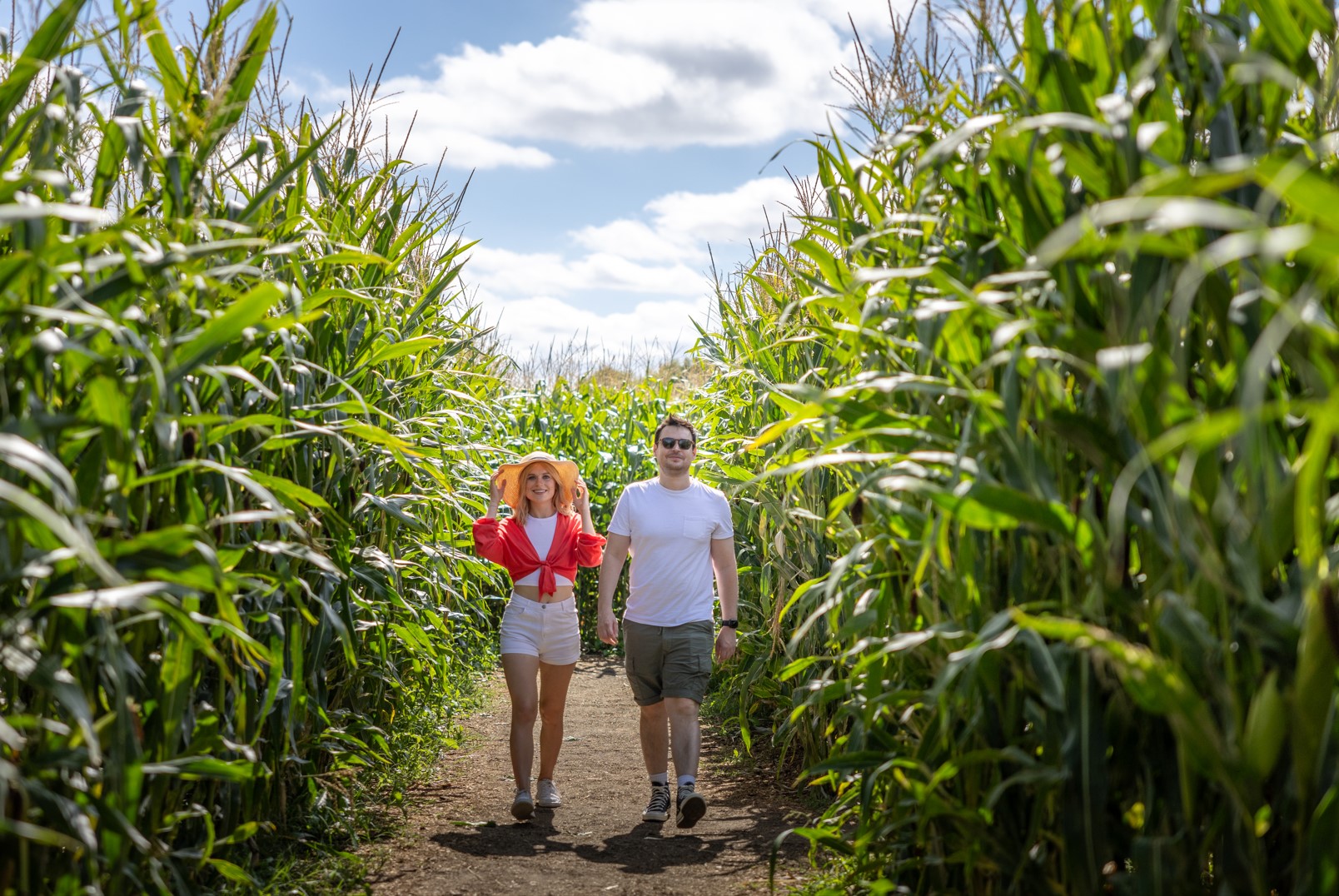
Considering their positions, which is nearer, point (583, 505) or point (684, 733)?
point (684, 733)

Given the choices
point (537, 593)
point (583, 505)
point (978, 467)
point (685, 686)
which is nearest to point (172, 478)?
point (978, 467)

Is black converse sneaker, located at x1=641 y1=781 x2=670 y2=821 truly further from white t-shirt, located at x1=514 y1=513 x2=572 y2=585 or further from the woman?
white t-shirt, located at x1=514 y1=513 x2=572 y2=585

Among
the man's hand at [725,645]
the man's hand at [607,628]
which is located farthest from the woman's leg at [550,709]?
the man's hand at [725,645]

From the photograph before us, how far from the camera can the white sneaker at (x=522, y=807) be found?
5008mm

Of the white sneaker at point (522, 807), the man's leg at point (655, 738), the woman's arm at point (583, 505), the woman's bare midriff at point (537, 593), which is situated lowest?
the white sneaker at point (522, 807)

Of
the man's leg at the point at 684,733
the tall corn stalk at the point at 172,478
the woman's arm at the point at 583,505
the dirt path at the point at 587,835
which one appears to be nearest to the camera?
the tall corn stalk at the point at 172,478

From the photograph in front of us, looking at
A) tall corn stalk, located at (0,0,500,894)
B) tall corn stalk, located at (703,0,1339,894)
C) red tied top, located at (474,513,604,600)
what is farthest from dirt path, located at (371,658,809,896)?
tall corn stalk, located at (703,0,1339,894)

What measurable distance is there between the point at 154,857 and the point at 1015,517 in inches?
81.7

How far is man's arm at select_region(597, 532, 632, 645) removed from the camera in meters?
5.41

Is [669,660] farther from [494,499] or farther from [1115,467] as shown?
[1115,467]

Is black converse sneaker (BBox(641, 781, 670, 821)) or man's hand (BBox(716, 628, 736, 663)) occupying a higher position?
man's hand (BBox(716, 628, 736, 663))

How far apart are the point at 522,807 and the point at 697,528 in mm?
1506

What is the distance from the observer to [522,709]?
5.20 metres

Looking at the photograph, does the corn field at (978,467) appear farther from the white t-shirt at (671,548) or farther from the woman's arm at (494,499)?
the woman's arm at (494,499)
